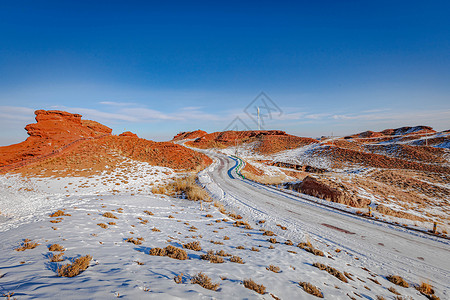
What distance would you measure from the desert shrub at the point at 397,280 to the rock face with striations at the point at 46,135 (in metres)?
38.5

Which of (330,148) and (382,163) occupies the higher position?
(330,148)

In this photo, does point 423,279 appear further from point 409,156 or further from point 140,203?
point 409,156

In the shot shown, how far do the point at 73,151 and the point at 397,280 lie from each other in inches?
1430

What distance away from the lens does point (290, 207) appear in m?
13.8

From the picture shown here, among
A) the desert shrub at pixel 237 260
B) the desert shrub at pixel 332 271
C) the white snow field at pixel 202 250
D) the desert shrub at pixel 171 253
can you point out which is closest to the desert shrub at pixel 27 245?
the white snow field at pixel 202 250

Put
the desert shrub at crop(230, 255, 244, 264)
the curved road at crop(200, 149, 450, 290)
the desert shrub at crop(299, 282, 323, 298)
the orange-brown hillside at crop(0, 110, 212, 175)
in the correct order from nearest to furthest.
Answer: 1. the desert shrub at crop(299, 282, 323, 298)
2. the desert shrub at crop(230, 255, 244, 264)
3. the curved road at crop(200, 149, 450, 290)
4. the orange-brown hillside at crop(0, 110, 212, 175)

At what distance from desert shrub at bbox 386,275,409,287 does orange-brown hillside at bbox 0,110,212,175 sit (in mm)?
26587

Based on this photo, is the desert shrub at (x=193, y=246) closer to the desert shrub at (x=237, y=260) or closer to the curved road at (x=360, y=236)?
the desert shrub at (x=237, y=260)

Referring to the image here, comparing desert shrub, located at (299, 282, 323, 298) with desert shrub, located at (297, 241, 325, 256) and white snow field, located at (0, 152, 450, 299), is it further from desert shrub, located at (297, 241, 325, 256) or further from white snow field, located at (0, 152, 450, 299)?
desert shrub, located at (297, 241, 325, 256)

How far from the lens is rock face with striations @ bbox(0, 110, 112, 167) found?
26.5m

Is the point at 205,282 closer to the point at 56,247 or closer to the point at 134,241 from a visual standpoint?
the point at 134,241

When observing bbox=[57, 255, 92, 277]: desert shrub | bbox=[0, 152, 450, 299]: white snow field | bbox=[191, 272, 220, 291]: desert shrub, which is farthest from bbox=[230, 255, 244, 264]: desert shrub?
bbox=[57, 255, 92, 277]: desert shrub

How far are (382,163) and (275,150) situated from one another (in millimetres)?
26521

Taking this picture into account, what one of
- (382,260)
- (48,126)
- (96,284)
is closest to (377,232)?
(382,260)
